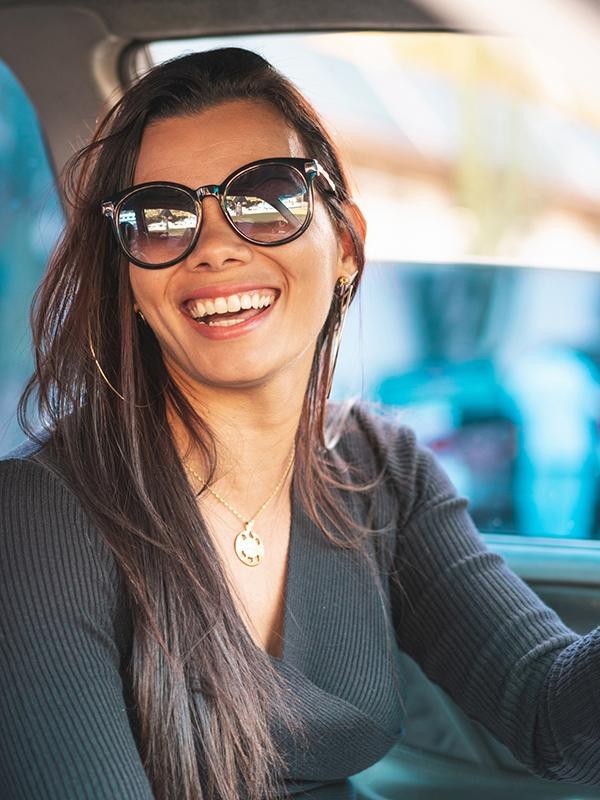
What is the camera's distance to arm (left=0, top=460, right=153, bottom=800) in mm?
1397

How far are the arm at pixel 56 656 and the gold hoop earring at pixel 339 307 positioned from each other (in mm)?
585

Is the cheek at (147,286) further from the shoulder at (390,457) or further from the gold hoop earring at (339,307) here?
the shoulder at (390,457)

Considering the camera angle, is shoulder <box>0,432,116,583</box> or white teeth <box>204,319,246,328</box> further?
white teeth <box>204,319,246,328</box>

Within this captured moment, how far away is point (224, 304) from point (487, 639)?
694 mm

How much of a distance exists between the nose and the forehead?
0.05m

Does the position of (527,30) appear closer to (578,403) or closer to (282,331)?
(282,331)

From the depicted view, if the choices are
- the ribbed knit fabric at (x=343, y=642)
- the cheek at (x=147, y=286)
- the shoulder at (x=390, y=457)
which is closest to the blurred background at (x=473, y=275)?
the shoulder at (x=390, y=457)

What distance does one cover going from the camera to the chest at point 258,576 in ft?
5.71

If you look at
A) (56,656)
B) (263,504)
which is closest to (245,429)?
(263,504)

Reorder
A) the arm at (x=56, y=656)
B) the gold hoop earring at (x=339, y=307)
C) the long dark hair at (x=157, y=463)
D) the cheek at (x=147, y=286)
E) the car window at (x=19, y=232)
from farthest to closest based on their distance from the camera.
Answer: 1. the car window at (x=19, y=232)
2. the gold hoop earring at (x=339, y=307)
3. the cheek at (x=147, y=286)
4. the long dark hair at (x=157, y=463)
5. the arm at (x=56, y=656)

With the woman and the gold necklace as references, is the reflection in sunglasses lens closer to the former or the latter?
the woman

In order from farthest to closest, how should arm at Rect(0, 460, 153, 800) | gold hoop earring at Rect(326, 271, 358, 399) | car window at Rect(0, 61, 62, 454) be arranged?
car window at Rect(0, 61, 62, 454) < gold hoop earring at Rect(326, 271, 358, 399) < arm at Rect(0, 460, 153, 800)

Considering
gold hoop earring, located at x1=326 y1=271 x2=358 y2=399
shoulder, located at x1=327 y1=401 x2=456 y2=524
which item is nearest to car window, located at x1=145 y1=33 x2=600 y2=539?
shoulder, located at x1=327 y1=401 x2=456 y2=524

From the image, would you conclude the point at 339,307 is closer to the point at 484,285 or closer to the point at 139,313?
the point at 139,313
